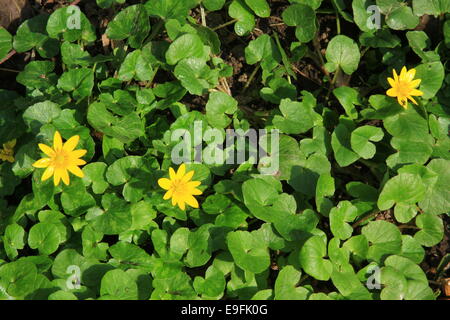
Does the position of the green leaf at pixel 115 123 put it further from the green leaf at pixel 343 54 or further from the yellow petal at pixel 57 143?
the green leaf at pixel 343 54

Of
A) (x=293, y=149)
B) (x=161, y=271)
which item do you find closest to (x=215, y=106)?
(x=293, y=149)

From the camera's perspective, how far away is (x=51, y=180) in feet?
6.91

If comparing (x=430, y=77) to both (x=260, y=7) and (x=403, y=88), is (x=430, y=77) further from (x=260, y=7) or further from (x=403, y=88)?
(x=260, y=7)

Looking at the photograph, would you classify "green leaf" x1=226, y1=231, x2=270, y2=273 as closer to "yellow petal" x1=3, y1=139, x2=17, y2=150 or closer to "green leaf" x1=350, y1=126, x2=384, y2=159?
"green leaf" x1=350, y1=126, x2=384, y2=159

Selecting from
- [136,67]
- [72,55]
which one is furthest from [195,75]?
[72,55]

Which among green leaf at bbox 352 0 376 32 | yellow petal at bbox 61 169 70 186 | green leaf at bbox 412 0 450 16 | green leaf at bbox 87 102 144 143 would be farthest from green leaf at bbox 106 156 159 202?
green leaf at bbox 412 0 450 16

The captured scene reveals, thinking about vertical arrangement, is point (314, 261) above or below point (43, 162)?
below

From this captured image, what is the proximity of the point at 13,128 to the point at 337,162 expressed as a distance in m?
1.50

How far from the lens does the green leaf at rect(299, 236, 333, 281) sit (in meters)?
1.93

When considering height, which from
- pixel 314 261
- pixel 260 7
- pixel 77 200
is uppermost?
pixel 260 7

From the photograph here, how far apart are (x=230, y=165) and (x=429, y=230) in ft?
2.99

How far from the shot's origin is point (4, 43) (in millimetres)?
2420

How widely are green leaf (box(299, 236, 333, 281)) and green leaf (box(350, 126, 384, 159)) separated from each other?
46 cm
